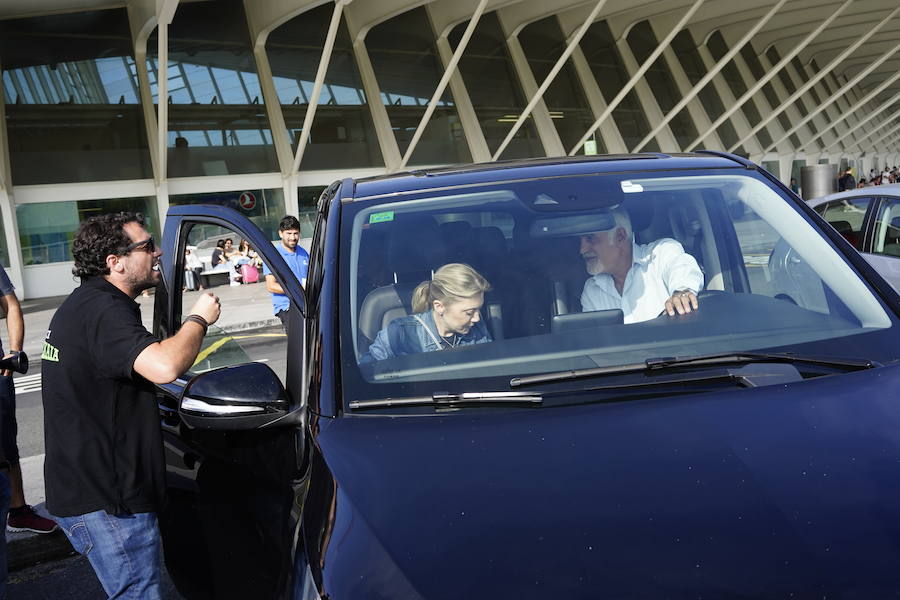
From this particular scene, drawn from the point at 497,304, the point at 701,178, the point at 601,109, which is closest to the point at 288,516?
the point at 497,304

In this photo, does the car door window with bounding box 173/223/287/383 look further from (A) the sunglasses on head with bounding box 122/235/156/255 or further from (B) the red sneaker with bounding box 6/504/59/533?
(B) the red sneaker with bounding box 6/504/59/533

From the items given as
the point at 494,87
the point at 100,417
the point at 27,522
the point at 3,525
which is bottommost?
the point at 27,522

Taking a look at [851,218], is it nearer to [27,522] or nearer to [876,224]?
[876,224]

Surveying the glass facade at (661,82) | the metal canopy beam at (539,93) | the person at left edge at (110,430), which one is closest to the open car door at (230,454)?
the person at left edge at (110,430)

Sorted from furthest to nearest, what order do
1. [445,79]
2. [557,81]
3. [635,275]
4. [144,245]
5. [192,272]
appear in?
[557,81] → [445,79] → [192,272] → [144,245] → [635,275]

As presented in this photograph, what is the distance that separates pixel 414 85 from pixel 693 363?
2606 centimetres

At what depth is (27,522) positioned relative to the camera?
14.7ft

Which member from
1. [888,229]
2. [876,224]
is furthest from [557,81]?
[888,229]

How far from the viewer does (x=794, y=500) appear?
1.53m

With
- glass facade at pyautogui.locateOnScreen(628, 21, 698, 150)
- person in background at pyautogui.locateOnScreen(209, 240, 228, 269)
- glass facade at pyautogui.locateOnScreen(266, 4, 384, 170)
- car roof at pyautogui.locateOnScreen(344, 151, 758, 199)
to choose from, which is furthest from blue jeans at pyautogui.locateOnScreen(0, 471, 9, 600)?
glass facade at pyautogui.locateOnScreen(628, 21, 698, 150)

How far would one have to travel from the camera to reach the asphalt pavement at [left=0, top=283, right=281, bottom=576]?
4395 mm

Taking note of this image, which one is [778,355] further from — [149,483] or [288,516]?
[149,483]

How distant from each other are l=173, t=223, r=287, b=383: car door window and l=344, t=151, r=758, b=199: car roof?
34.7 inches

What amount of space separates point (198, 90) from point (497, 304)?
22864 millimetres
